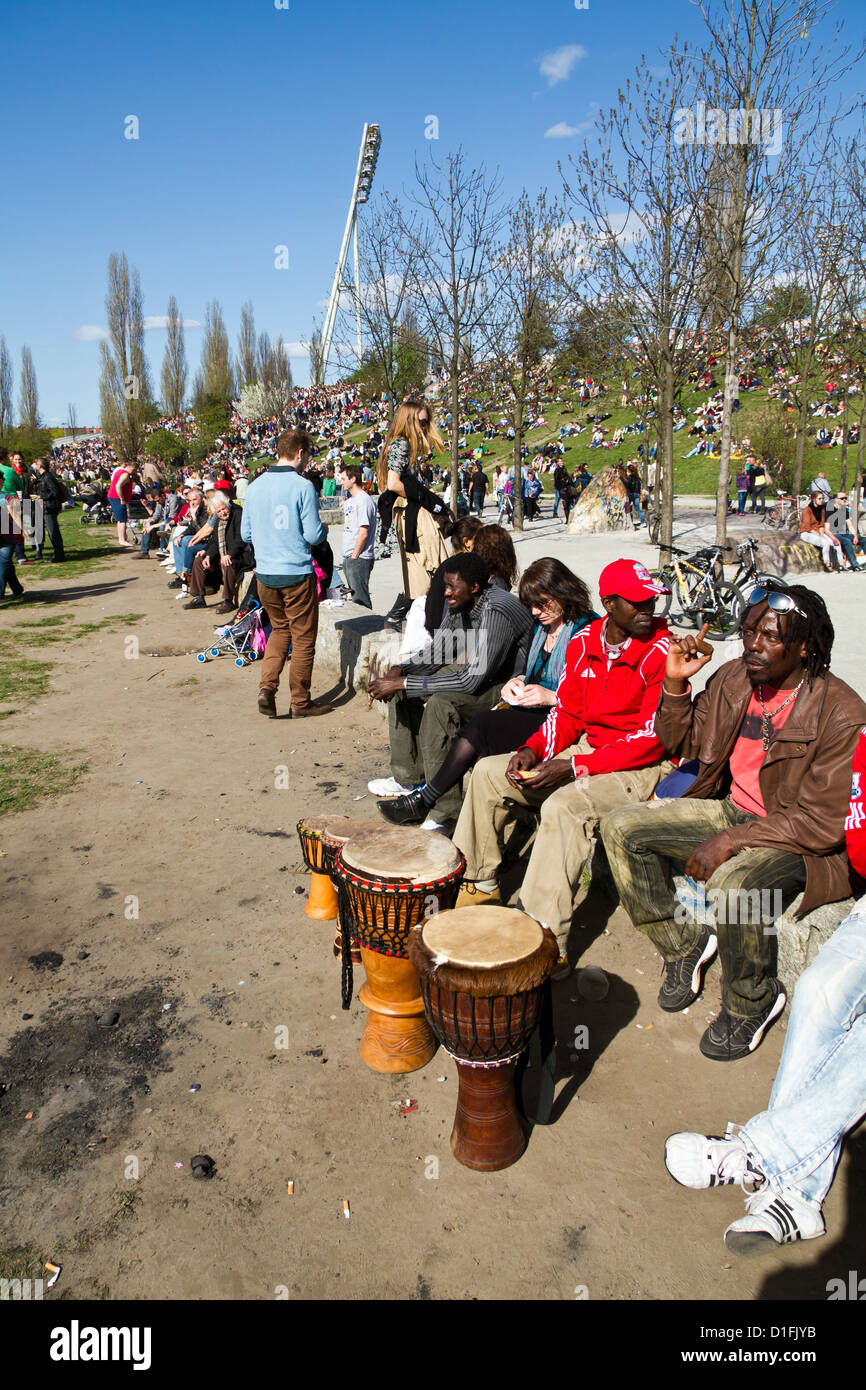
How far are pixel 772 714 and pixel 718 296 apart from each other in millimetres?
8110

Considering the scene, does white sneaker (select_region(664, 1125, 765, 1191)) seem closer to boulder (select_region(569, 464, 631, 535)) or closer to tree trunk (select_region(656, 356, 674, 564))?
tree trunk (select_region(656, 356, 674, 564))

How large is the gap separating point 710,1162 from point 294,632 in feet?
16.7

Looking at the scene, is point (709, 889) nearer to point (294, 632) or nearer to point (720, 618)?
point (294, 632)

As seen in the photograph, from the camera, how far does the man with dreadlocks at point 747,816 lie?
301 cm

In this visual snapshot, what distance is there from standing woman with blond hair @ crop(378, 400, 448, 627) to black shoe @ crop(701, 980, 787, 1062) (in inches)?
177

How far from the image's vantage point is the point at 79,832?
5023mm

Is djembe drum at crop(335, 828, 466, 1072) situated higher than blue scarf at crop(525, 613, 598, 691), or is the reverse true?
blue scarf at crop(525, 613, 598, 691)

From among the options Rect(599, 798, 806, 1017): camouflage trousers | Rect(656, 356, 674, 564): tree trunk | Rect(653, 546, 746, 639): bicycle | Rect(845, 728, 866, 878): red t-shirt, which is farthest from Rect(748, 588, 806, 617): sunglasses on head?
Rect(656, 356, 674, 564): tree trunk

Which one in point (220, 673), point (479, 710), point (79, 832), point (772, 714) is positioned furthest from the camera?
point (220, 673)

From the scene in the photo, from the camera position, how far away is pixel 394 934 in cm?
309

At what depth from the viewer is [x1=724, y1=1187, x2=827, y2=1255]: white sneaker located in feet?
7.70

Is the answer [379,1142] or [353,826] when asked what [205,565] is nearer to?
[353,826]

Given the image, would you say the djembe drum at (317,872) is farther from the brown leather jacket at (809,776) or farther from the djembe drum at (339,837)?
the brown leather jacket at (809,776)

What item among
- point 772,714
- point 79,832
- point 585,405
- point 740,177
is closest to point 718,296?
point 740,177
